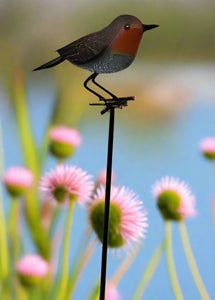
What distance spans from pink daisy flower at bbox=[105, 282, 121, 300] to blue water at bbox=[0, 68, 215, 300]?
0.02 metres

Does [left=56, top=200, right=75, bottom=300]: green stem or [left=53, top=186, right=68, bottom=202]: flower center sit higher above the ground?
[left=53, top=186, right=68, bottom=202]: flower center

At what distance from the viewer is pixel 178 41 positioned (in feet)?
4.38

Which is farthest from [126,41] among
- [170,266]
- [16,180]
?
[170,266]

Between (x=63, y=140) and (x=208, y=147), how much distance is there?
0.40m

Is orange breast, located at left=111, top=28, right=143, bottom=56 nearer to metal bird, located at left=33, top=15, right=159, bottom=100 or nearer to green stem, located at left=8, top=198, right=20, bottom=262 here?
metal bird, located at left=33, top=15, right=159, bottom=100

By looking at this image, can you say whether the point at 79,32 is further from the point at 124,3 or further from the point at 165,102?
the point at 165,102

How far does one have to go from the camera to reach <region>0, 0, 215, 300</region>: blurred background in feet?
4.36

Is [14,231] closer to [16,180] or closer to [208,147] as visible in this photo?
[16,180]

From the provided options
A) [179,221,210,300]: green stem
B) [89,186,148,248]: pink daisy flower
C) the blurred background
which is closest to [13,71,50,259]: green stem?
the blurred background

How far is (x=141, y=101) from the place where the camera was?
135 centimetres

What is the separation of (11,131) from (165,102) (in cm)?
43

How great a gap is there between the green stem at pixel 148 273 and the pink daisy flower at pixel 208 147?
10.8 inches

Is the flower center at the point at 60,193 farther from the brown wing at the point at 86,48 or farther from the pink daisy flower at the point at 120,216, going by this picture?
the brown wing at the point at 86,48

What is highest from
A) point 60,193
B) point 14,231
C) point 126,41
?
point 126,41
